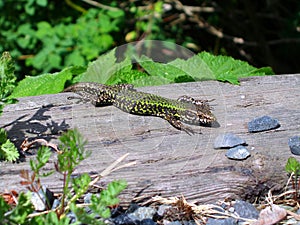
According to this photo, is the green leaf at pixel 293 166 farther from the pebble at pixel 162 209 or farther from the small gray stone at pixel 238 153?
the pebble at pixel 162 209

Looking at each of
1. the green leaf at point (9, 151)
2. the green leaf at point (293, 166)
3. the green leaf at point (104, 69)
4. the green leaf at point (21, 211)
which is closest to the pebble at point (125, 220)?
the green leaf at point (21, 211)

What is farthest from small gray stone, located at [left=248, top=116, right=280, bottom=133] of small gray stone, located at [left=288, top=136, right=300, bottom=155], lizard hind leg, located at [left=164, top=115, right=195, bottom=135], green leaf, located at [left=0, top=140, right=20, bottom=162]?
green leaf, located at [left=0, top=140, right=20, bottom=162]

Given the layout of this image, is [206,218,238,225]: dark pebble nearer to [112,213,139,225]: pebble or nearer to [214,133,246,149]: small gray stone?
[112,213,139,225]: pebble

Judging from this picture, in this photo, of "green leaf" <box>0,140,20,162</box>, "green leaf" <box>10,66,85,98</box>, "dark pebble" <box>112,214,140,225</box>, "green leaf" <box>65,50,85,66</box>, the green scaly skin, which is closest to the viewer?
"dark pebble" <box>112,214,140,225</box>

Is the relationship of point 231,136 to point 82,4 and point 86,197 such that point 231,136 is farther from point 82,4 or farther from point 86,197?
point 82,4

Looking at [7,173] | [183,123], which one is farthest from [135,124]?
[7,173]
